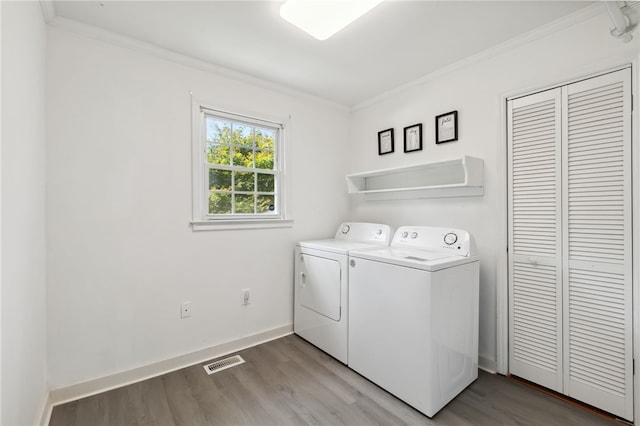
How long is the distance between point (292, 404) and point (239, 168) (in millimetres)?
1847

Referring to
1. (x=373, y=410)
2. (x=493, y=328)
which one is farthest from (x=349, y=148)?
(x=373, y=410)

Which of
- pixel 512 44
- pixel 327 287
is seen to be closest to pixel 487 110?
pixel 512 44

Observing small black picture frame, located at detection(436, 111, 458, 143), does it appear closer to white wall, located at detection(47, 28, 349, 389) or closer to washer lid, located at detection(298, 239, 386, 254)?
washer lid, located at detection(298, 239, 386, 254)

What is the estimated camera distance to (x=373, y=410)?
1.77m

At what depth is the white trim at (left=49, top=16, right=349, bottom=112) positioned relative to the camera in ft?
6.05

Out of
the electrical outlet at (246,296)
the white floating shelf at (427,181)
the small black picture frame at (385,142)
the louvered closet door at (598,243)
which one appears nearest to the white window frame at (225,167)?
the electrical outlet at (246,296)

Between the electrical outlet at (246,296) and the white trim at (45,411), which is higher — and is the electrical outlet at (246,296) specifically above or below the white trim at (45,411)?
above

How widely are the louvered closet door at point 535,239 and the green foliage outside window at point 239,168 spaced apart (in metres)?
2.00

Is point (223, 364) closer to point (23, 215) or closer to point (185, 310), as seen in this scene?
point (185, 310)

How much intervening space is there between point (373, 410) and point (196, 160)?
2142mm

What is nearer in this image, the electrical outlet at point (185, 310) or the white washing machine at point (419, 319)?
the white washing machine at point (419, 319)

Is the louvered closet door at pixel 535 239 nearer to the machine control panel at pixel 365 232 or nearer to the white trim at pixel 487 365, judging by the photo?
the white trim at pixel 487 365

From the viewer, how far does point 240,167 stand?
2.61m

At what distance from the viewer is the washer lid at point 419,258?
174 centimetres
